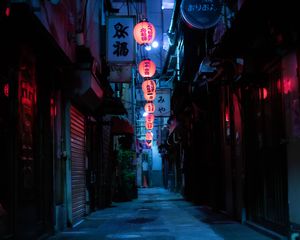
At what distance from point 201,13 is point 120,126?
459 inches

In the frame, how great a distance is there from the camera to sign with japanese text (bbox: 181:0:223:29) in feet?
48.6

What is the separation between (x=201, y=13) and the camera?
14883 millimetres

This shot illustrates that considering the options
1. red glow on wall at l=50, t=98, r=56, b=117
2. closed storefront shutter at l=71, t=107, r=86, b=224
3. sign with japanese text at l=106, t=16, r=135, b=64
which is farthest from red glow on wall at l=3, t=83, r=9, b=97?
sign with japanese text at l=106, t=16, r=135, b=64

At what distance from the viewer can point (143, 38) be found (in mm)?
20047

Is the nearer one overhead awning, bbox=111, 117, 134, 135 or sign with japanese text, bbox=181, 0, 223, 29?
sign with japanese text, bbox=181, 0, 223, 29

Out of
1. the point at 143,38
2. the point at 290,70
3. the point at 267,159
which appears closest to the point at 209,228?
the point at 267,159

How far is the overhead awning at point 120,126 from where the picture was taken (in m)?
25.5

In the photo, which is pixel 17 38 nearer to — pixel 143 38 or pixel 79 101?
pixel 79 101

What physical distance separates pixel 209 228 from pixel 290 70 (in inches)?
218

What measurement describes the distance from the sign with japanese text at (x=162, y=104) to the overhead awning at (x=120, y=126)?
6.75 metres

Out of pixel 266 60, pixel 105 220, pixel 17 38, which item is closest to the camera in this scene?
pixel 17 38

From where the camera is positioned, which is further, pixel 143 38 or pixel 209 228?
pixel 143 38

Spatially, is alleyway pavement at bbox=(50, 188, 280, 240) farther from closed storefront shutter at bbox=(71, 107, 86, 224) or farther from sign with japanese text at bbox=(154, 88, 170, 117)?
sign with japanese text at bbox=(154, 88, 170, 117)

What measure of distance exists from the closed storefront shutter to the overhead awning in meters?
6.87
